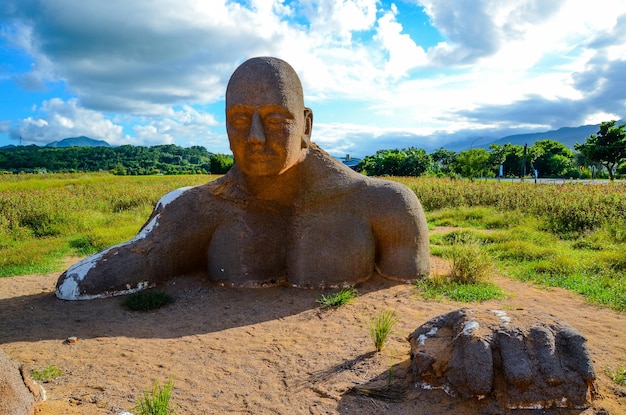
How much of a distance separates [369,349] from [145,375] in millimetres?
1668

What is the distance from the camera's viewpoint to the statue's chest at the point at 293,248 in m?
4.89

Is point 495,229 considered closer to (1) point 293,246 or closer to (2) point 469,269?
(2) point 469,269

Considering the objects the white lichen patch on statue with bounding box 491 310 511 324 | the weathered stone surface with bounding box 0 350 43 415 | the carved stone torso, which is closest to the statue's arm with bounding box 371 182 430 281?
the carved stone torso

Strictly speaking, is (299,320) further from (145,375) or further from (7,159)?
(7,159)

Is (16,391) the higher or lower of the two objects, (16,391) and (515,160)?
the lower

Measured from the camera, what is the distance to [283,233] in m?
5.18

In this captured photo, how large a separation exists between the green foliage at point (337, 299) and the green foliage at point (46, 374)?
2339 mm

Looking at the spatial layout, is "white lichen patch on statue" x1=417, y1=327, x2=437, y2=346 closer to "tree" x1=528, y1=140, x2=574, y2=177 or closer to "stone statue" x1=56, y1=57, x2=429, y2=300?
"stone statue" x1=56, y1=57, x2=429, y2=300

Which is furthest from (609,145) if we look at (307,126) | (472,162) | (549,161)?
(307,126)

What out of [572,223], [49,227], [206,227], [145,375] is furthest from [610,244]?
[49,227]

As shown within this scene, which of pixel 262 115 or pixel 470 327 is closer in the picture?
pixel 470 327

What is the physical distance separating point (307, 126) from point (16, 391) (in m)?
3.68

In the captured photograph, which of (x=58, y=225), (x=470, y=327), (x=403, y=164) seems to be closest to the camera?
(x=470, y=327)

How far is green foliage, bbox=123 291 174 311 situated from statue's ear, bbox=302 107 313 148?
226cm
